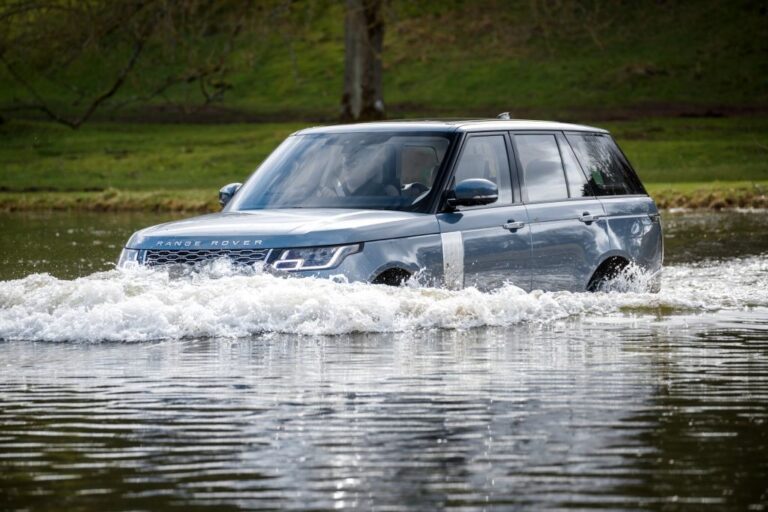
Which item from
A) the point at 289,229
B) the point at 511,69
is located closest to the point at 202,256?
the point at 289,229

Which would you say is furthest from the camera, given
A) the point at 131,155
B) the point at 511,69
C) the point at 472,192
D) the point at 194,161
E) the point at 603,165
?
the point at 511,69

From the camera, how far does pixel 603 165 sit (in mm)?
14188

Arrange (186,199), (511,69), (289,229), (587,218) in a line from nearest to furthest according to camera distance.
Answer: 1. (289,229)
2. (587,218)
3. (186,199)
4. (511,69)

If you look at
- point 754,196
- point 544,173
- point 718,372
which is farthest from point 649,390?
point 754,196

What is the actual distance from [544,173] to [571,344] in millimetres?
2618

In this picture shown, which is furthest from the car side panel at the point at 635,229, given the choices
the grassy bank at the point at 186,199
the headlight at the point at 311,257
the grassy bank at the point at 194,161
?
the grassy bank at the point at 194,161

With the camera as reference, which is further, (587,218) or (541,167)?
(587,218)

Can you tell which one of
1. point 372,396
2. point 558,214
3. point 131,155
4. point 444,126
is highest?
point 131,155

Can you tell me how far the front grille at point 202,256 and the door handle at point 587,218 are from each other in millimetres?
3013

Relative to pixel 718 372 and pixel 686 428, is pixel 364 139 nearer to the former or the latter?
pixel 718 372

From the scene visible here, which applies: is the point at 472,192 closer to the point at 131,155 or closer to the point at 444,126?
the point at 444,126

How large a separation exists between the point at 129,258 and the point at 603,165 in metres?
4.22

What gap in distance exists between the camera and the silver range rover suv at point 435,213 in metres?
11.7

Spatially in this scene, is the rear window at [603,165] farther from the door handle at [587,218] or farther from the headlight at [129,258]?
the headlight at [129,258]
